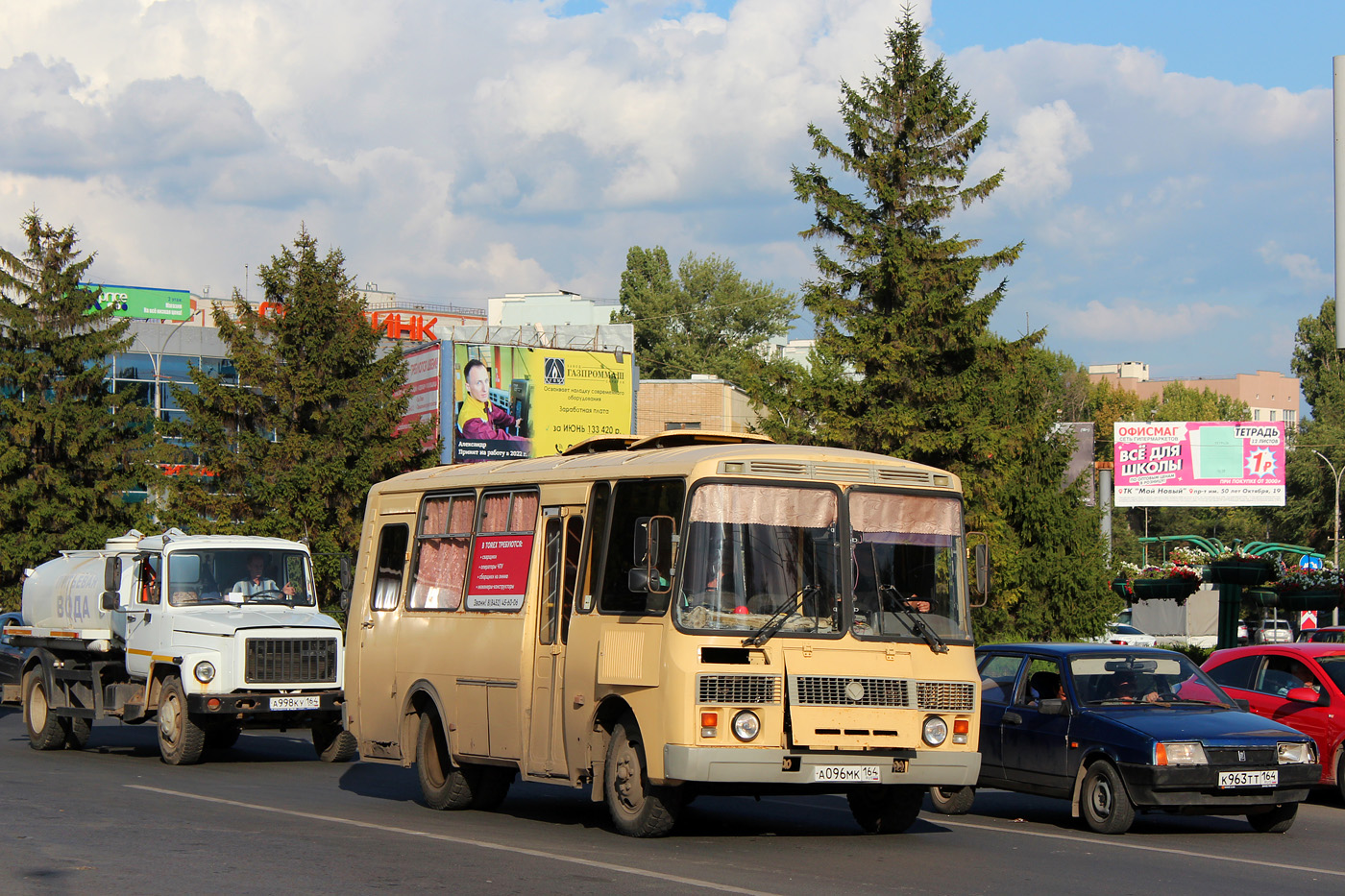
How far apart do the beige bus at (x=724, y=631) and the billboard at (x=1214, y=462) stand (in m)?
60.0

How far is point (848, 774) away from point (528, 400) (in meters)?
57.4

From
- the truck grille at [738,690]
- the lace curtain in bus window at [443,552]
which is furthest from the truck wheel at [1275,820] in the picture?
the lace curtain in bus window at [443,552]

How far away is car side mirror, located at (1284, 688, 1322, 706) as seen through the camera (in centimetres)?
1587

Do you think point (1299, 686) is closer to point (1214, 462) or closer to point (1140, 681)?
point (1140, 681)

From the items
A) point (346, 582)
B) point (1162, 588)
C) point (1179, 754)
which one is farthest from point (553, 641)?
point (1162, 588)

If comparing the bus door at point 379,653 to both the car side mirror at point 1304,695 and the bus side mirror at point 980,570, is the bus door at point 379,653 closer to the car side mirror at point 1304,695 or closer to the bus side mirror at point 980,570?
the bus side mirror at point 980,570

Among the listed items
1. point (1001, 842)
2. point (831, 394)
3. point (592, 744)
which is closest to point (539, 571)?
point (592, 744)

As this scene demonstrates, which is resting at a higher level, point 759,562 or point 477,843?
point 759,562

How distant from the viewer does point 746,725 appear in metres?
10.9

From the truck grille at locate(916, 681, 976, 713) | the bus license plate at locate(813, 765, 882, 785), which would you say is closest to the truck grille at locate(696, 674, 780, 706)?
the bus license plate at locate(813, 765, 882, 785)

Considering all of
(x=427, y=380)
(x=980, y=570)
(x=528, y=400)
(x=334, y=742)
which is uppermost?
(x=427, y=380)

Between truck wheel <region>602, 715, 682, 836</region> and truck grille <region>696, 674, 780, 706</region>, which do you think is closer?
truck grille <region>696, 674, 780, 706</region>

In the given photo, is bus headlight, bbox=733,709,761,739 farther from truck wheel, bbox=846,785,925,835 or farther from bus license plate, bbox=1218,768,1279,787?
bus license plate, bbox=1218,768,1279,787

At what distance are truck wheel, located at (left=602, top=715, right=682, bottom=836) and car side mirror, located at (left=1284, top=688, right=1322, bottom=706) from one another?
7.66 m
